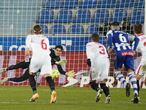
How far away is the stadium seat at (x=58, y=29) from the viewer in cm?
2775

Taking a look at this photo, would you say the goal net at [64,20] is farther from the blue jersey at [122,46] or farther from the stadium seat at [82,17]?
the blue jersey at [122,46]

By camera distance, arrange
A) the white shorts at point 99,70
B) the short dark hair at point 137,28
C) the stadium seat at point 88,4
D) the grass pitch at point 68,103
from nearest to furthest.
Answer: the grass pitch at point 68,103
the white shorts at point 99,70
the short dark hair at point 137,28
the stadium seat at point 88,4

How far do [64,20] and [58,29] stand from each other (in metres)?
0.76

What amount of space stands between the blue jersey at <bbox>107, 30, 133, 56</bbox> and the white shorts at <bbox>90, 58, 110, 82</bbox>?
0.49m

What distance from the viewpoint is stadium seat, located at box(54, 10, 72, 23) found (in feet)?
93.8

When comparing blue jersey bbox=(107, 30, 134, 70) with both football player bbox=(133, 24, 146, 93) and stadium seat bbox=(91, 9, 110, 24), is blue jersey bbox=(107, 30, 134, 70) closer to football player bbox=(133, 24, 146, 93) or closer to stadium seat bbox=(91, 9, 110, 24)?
football player bbox=(133, 24, 146, 93)

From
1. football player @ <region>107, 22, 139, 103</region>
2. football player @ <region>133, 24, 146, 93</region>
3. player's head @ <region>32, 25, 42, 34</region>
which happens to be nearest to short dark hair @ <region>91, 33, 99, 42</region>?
football player @ <region>107, 22, 139, 103</region>

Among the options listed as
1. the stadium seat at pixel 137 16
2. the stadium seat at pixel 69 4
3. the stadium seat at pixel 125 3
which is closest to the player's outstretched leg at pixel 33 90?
the stadium seat at pixel 137 16

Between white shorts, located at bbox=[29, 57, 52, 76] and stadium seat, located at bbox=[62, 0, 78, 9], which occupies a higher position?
stadium seat, located at bbox=[62, 0, 78, 9]

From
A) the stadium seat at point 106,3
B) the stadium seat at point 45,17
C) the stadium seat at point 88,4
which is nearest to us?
the stadium seat at point 106,3

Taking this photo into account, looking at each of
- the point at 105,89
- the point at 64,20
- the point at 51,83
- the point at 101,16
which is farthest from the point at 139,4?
the point at 51,83

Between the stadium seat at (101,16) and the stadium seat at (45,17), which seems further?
the stadium seat at (45,17)

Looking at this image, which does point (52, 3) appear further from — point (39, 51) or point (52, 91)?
point (52, 91)

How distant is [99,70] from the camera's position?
574 inches
